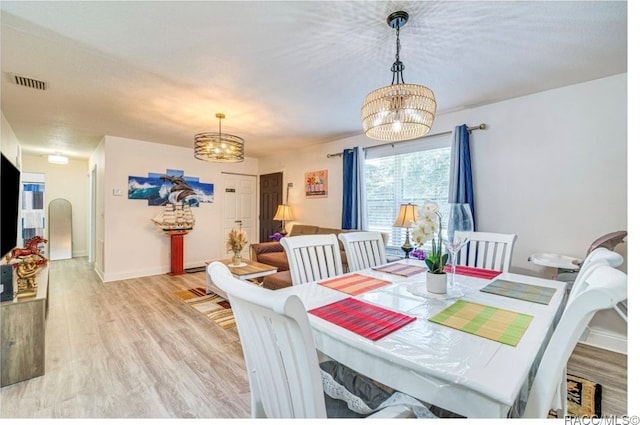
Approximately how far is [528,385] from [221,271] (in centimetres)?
109

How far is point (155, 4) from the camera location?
1.54 m

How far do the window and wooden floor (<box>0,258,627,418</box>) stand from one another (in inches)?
82.7

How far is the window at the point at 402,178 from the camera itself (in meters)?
3.41

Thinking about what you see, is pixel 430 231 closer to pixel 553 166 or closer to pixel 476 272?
pixel 476 272

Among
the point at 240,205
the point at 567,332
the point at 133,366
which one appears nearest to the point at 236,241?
the point at 133,366

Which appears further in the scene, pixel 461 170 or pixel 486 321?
pixel 461 170

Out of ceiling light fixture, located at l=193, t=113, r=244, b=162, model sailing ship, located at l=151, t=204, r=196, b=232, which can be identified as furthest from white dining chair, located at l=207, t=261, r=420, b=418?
model sailing ship, located at l=151, t=204, r=196, b=232

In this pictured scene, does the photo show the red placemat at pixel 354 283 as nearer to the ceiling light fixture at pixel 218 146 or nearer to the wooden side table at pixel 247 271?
the wooden side table at pixel 247 271

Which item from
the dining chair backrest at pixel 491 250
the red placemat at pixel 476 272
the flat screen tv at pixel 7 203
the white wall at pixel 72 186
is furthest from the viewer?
the white wall at pixel 72 186

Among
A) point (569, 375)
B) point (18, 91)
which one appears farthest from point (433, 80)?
point (18, 91)

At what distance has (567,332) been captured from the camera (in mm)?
688

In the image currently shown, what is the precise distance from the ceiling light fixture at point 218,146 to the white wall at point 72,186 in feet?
18.8

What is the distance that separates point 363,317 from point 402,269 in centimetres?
92

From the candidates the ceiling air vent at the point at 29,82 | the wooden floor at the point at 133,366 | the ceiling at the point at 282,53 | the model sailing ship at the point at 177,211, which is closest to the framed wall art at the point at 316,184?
the ceiling at the point at 282,53
